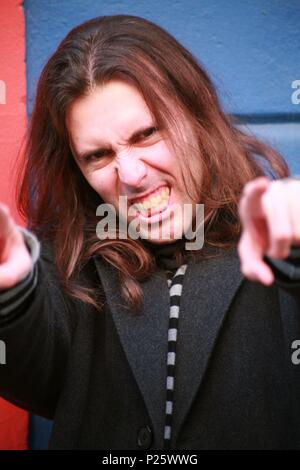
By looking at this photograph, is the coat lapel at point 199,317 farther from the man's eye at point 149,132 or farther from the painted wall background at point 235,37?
the painted wall background at point 235,37

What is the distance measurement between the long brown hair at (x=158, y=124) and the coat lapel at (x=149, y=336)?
0.02 meters

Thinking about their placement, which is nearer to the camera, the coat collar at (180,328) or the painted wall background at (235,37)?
the coat collar at (180,328)

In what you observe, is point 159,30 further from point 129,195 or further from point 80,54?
point 129,195

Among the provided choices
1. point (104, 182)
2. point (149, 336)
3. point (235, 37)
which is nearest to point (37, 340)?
point (149, 336)

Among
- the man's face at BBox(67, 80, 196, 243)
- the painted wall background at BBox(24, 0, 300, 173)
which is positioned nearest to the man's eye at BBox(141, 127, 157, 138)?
the man's face at BBox(67, 80, 196, 243)

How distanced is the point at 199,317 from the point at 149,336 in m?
0.10

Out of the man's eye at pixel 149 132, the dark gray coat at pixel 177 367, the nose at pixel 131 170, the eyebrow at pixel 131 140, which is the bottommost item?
the dark gray coat at pixel 177 367

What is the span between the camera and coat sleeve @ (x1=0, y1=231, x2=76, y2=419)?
1.00 meters

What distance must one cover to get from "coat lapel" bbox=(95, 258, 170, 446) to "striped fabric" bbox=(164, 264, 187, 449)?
0.01 m

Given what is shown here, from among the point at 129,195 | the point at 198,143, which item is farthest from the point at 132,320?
the point at 198,143

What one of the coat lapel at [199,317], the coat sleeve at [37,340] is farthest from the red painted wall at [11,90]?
the coat lapel at [199,317]

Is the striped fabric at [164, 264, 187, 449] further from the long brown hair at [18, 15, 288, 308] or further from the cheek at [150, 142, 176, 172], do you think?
the cheek at [150, 142, 176, 172]

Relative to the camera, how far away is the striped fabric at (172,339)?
1173mm

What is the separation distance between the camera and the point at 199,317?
1188 millimetres
